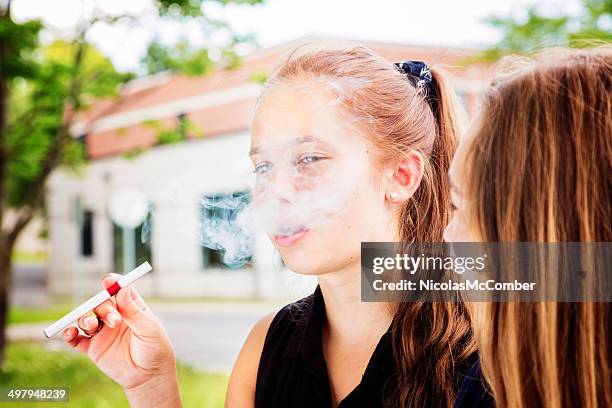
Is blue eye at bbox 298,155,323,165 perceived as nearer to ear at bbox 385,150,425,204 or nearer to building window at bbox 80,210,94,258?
ear at bbox 385,150,425,204

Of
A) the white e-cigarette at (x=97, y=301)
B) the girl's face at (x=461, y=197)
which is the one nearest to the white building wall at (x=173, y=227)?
the white e-cigarette at (x=97, y=301)

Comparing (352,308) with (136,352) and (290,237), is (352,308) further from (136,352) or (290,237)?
(136,352)

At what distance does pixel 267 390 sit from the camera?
92 cm

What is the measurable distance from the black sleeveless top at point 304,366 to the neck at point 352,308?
0.03 m

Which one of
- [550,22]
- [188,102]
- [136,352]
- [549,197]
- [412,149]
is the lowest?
[136,352]

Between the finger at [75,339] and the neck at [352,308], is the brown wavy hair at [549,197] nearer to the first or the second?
the neck at [352,308]

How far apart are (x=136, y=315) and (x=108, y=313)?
0.04m

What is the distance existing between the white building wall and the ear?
0.23m

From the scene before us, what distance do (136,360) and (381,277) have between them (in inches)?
13.2

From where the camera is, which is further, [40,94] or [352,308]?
[40,94]

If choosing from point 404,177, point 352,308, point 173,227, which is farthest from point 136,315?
point 173,227

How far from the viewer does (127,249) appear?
5.75 feet

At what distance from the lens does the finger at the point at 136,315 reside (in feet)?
2.94

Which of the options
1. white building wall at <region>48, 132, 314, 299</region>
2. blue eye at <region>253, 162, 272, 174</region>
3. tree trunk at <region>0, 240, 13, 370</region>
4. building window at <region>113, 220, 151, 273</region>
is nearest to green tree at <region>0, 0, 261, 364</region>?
tree trunk at <region>0, 240, 13, 370</region>
